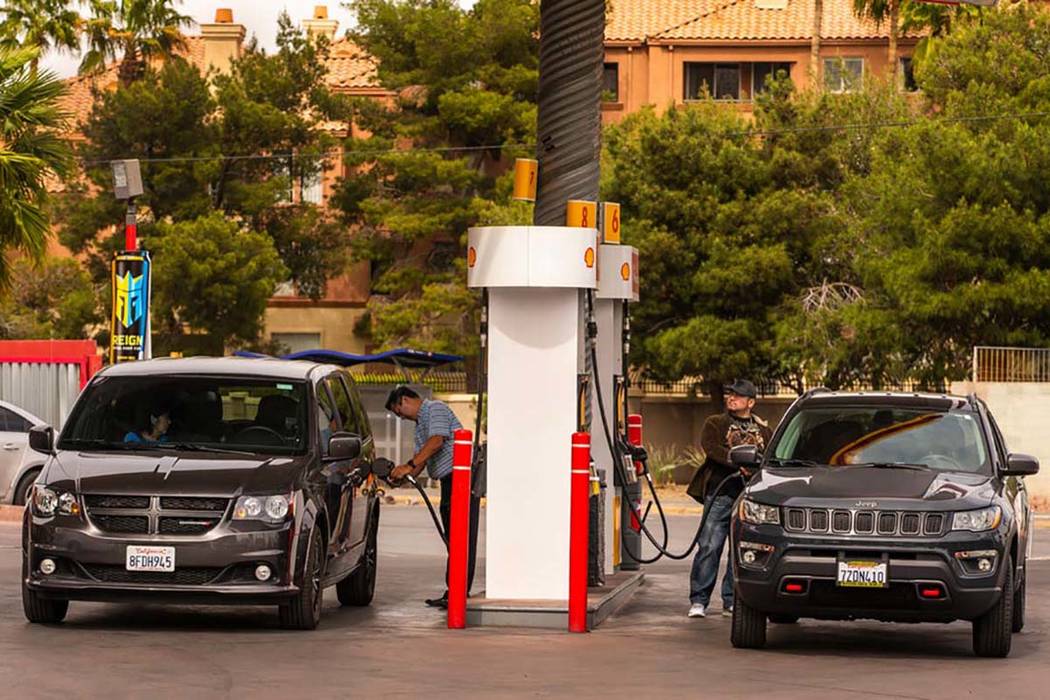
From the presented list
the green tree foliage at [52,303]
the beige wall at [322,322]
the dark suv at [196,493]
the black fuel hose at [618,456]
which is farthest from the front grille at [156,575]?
the beige wall at [322,322]

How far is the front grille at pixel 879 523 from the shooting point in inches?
512

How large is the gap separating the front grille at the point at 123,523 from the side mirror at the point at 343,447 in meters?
1.51

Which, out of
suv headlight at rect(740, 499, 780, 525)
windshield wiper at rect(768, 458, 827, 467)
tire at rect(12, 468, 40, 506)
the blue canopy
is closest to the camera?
suv headlight at rect(740, 499, 780, 525)

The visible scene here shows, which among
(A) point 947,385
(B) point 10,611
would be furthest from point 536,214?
(A) point 947,385

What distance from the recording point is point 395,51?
56844 mm

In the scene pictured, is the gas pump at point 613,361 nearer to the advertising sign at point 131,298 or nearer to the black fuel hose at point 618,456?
the black fuel hose at point 618,456

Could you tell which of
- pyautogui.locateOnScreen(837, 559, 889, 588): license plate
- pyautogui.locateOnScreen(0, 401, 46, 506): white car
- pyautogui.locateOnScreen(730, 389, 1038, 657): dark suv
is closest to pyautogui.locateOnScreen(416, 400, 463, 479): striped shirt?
pyautogui.locateOnScreen(730, 389, 1038, 657): dark suv

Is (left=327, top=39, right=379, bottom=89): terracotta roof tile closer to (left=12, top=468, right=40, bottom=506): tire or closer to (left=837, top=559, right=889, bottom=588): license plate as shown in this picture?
(left=12, top=468, right=40, bottom=506): tire

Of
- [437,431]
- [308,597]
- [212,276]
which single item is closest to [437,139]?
[212,276]

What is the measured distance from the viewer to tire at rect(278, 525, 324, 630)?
45.5 feet

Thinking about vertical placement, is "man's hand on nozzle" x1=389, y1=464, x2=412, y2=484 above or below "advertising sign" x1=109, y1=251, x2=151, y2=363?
below

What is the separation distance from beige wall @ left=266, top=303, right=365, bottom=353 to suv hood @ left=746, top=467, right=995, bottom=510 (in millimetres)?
49902

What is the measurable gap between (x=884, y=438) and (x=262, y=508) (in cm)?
422

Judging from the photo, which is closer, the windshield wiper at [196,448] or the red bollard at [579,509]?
the red bollard at [579,509]
